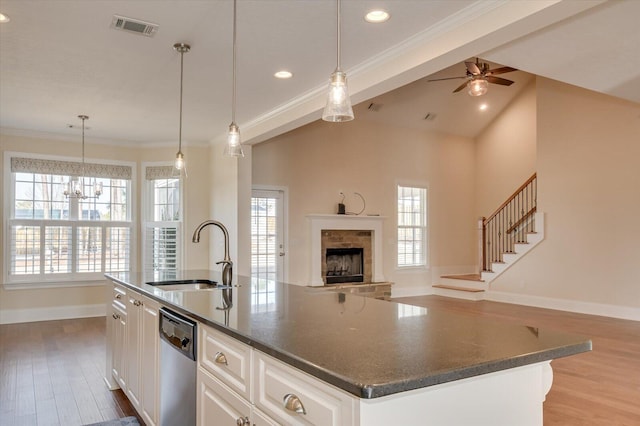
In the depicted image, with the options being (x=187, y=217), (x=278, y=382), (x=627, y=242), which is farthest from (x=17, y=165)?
(x=627, y=242)

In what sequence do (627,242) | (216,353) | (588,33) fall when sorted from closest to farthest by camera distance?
(216,353)
(588,33)
(627,242)

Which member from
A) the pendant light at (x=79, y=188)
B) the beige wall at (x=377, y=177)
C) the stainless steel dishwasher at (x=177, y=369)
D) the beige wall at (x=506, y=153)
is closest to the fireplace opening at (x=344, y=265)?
the beige wall at (x=377, y=177)

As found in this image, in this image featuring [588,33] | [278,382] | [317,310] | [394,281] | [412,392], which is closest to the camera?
[412,392]

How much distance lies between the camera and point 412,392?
1227mm

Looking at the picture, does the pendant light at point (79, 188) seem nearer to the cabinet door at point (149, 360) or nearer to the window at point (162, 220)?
the window at point (162, 220)

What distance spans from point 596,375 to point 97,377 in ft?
14.6

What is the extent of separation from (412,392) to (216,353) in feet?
3.37

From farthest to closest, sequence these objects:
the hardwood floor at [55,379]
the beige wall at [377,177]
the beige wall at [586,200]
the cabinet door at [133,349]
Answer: the beige wall at [377,177], the beige wall at [586,200], the hardwood floor at [55,379], the cabinet door at [133,349]

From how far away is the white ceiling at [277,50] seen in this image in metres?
3.19

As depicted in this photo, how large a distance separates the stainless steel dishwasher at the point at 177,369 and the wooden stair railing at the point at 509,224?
288 inches

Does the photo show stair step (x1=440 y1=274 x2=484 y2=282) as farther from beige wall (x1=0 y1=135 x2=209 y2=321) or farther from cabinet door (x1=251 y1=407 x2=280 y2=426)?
cabinet door (x1=251 y1=407 x2=280 y2=426)

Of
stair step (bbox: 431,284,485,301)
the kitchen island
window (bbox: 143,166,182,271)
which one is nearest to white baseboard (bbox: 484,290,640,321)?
stair step (bbox: 431,284,485,301)

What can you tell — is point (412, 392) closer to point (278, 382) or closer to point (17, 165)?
point (278, 382)

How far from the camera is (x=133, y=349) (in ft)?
10.6
